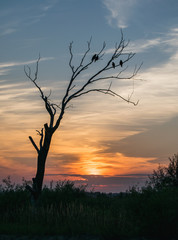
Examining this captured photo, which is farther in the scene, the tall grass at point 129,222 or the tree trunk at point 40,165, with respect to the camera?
the tree trunk at point 40,165

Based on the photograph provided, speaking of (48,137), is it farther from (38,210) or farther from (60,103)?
(38,210)

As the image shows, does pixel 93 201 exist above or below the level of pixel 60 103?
below

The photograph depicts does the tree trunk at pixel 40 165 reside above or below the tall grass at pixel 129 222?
above

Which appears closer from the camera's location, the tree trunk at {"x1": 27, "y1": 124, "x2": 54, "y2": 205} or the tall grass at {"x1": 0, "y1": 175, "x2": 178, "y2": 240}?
the tall grass at {"x1": 0, "y1": 175, "x2": 178, "y2": 240}

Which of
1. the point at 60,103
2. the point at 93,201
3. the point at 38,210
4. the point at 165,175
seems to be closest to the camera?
the point at 38,210

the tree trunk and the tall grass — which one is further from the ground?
the tree trunk

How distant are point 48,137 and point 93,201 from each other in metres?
6.34

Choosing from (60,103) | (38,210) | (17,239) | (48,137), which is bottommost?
(17,239)

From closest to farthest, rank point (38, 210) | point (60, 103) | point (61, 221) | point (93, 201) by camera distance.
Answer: point (61, 221), point (38, 210), point (60, 103), point (93, 201)

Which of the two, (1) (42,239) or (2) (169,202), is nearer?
(1) (42,239)

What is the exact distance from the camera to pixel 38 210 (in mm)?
18688

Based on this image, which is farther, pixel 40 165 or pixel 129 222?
pixel 40 165

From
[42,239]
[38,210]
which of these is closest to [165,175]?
[38,210]

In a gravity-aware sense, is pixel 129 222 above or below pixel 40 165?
below
